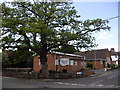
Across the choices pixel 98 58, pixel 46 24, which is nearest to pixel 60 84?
pixel 46 24

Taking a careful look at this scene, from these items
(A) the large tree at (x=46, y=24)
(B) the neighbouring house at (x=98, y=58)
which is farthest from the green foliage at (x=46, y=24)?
(B) the neighbouring house at (x=98, y=58)

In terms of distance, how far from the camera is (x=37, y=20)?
2227 cm

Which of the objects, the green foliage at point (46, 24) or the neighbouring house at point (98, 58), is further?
the neighbouring house at point (98, 58)

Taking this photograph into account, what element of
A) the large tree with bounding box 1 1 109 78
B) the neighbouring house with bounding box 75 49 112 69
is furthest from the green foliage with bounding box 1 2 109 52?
the neighbouring house with bounding box 75 49 112 69

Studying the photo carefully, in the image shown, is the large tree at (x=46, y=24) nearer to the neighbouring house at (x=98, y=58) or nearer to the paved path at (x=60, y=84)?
the paved path at (x=60, y=84)

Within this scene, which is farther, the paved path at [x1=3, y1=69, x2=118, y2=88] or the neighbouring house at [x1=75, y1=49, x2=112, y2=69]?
the neighbouring house at [x1=75, y1=49, x2=112, y2=69]

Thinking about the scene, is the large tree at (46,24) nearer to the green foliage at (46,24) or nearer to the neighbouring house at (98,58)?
the green foliage at (46,24)

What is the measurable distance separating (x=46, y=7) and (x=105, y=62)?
→ 38.9 m

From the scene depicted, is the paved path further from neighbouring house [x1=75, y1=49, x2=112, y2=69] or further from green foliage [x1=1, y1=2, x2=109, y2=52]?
neighbouring house [x1=75, y1=49, x2=112, y2=69]

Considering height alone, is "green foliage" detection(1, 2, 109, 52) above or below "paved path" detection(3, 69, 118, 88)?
above

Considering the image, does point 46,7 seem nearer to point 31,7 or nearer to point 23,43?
point 31,7

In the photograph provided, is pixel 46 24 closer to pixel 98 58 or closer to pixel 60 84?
pixel 60 84

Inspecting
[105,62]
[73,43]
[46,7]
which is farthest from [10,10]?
[105,62]

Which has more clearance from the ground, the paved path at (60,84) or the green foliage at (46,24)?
the green foliage at (46,24)
